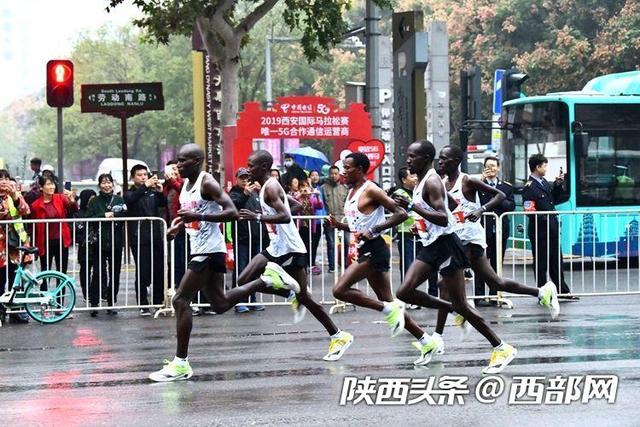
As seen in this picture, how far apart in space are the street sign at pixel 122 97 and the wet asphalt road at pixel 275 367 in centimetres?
437

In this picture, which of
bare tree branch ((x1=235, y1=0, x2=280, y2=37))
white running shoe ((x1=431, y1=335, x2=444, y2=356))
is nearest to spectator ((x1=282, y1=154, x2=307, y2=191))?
bare tree branch ((x1=235, y1=0, x2=280, y2=37))

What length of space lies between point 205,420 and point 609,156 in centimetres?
1569

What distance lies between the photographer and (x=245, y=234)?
55.7 ft

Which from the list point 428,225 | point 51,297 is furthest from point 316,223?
point 428,225

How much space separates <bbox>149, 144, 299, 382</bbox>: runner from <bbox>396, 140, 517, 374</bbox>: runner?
143 centimetres

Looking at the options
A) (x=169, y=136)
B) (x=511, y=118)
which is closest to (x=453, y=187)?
(x=511, y=118)

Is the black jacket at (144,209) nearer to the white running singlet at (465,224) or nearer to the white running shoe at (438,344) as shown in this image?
the white running singlet at (465,224)

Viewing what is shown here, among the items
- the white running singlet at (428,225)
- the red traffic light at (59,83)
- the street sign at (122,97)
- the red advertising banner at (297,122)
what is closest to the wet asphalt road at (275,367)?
the white running singlet at (428,225)

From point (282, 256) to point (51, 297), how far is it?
171 inches

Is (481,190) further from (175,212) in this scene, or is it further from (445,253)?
(175,212)

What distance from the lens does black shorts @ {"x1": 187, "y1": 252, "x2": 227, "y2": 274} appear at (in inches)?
434

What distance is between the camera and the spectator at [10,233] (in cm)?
1588

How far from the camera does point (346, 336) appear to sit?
12.0 metres

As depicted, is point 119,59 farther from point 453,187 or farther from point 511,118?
point 453,187
